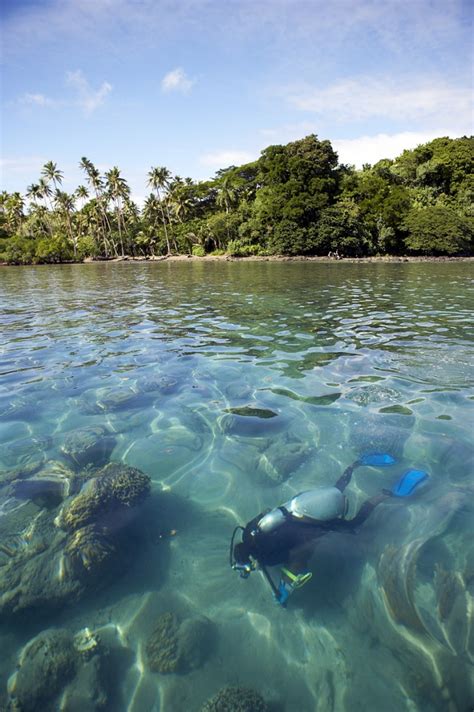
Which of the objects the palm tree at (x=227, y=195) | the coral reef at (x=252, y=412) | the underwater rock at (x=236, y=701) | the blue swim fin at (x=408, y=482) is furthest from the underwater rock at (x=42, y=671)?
the palm tree at (x=227, y=195)

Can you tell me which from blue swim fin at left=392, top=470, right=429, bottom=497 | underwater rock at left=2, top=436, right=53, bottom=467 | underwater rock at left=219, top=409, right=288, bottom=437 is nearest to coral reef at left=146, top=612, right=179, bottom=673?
blue swim fin at left=392, top=470, right=429, bottom=497

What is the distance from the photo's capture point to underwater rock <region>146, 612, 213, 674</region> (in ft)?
7.57

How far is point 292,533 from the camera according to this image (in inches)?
118

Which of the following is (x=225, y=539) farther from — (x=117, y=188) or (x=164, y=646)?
(x=117, y=188)

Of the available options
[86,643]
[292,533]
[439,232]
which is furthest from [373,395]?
[439,232]

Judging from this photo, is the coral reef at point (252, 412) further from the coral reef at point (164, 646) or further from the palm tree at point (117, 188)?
the palm tree at point (117, 188)

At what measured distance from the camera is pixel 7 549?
3.07 m

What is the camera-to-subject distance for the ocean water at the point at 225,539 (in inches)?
87.5

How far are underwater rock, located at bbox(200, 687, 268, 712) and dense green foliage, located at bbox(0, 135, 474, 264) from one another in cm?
5309

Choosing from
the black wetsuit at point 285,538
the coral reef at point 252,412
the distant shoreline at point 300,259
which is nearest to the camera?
the black wetsuit at point 285,538

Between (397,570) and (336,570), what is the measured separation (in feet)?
1.46

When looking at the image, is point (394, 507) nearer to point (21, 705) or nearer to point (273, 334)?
point (21, 705)

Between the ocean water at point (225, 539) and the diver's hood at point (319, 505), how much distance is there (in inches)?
7.6

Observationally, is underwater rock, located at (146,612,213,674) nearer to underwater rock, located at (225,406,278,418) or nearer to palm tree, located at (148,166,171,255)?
underwater rock, located at (225,406,278,418)
